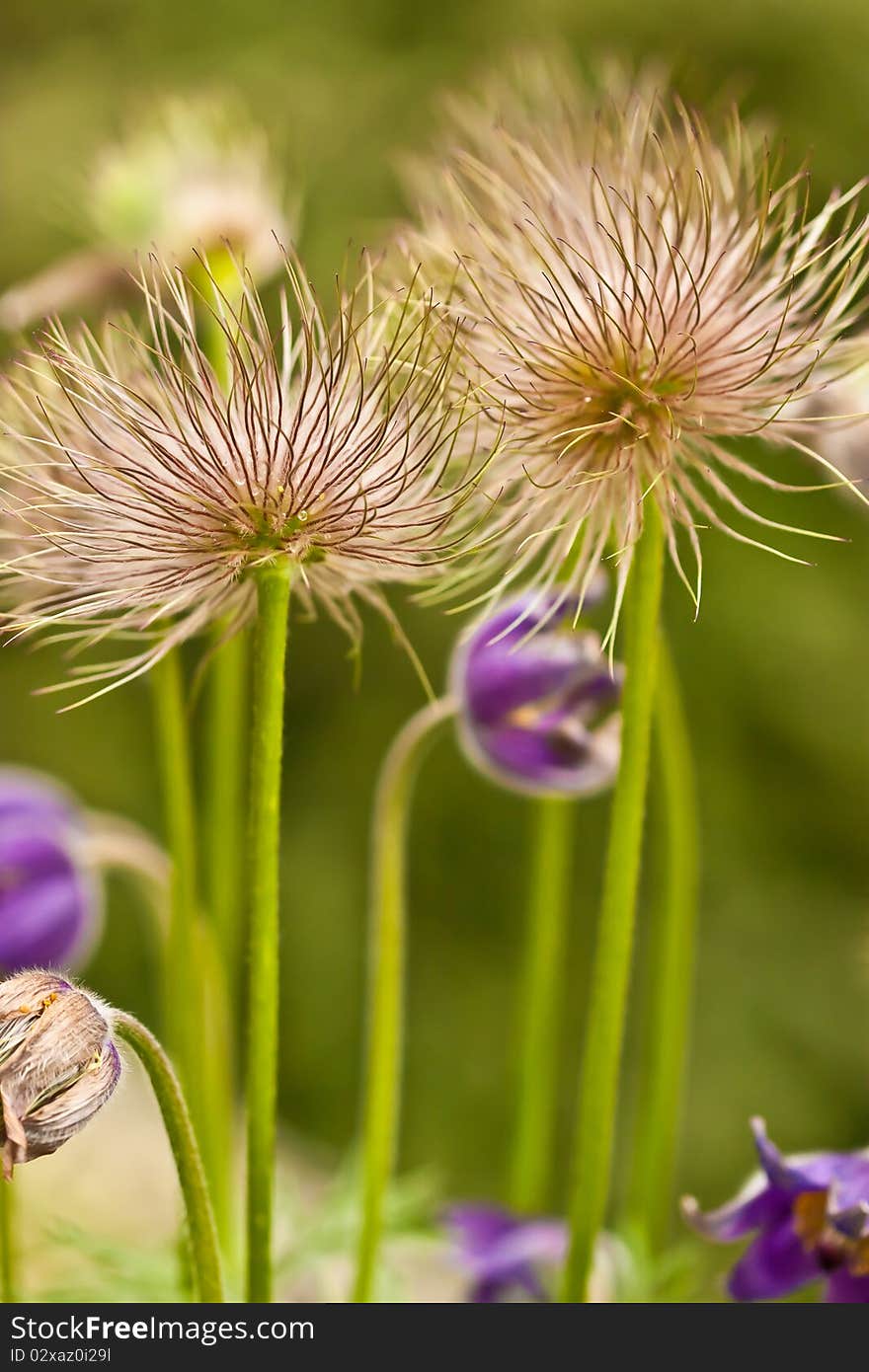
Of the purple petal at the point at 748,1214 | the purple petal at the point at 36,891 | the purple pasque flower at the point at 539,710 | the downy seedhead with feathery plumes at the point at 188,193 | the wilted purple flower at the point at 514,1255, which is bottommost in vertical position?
the wilted purple flower at the point at 514,1255

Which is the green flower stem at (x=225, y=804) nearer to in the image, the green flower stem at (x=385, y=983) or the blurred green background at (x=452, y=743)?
the green flower stem at (x=385, y=983)

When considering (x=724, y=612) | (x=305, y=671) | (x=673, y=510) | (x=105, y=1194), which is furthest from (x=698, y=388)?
(x=305, y=671)

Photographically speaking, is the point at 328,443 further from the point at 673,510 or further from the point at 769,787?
the point at 769,787

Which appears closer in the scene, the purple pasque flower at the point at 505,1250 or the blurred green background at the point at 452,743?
the purple pasque flower at the point at 505,1250

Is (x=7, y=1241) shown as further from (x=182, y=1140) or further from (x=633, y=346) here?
(x=633, y=346)

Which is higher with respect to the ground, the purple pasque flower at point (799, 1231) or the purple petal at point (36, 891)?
the purple petal at point (36, 891)

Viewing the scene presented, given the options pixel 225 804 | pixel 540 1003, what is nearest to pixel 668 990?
pixel 540 1003

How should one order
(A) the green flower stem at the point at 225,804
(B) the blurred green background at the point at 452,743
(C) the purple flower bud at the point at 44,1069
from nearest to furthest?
(C) the purple flower bud at the point at 44,1069, (A) the green flower stem at the point at 225,804, (B) the blurred green background at the point at 452,743

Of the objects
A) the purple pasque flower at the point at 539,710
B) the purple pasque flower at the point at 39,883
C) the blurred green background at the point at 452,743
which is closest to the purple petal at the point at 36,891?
the purple pasque flower at the point at 39,883
